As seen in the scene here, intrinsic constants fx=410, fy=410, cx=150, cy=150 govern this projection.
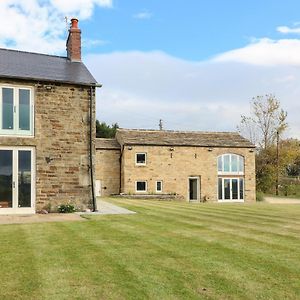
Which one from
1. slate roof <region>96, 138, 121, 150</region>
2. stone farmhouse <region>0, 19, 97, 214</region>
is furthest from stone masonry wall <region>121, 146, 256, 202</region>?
stone farmhouse <region>0, 19, 97, 214</region>

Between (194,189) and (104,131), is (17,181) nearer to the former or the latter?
(194,189)

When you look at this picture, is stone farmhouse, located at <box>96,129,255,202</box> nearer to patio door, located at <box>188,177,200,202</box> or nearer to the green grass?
patio door, located at <box>188,177,200,202</box>

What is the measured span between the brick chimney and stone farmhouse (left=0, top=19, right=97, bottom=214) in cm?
295

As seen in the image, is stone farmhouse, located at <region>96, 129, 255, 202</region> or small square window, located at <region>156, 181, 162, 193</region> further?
small square window, located at <region>156, 181, 162, 193</region>

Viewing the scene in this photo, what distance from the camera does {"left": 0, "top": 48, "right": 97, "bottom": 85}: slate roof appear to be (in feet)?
57.4

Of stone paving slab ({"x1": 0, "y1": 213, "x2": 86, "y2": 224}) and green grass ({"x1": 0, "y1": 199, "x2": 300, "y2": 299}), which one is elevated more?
green grass ({"x1": 0, "y1": 199, "x2": 300, "y2": 299})

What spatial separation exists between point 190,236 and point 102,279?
4327 millimetres

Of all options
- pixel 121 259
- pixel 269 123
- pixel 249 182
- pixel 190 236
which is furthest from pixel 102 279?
pixel 269 123

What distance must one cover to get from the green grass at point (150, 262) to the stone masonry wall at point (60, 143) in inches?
211

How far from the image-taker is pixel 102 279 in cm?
655

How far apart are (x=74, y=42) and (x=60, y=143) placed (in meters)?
6.34

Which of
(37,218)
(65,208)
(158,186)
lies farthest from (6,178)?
(158,186)

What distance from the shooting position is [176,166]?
3956 cm

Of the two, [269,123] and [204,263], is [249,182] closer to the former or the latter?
[269,123]
